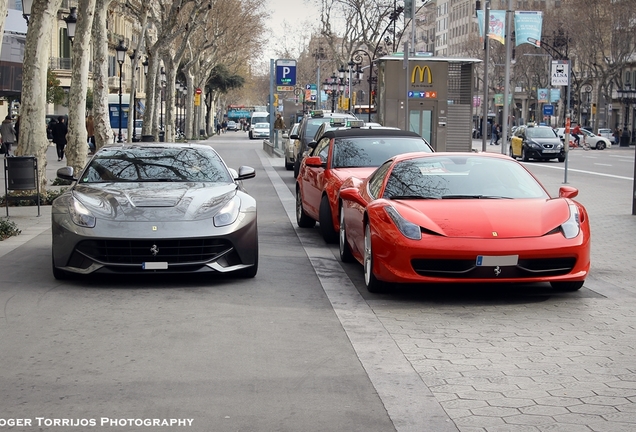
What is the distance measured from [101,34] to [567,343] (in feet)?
73.8

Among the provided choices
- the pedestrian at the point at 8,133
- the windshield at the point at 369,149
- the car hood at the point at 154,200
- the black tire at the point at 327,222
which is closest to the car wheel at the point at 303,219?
the windshield at the point at 369,149

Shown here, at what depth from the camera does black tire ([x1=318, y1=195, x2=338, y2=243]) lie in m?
13.5

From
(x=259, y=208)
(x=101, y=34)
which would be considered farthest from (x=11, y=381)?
(x=101, y=34)

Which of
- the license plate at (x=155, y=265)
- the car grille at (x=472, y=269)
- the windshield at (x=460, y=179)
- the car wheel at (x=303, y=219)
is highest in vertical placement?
the windshield at (x=460, y=179)

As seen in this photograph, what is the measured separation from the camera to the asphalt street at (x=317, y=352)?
555 centimetres

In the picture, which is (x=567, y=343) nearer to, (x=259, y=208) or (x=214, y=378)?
(x=214, y=378)

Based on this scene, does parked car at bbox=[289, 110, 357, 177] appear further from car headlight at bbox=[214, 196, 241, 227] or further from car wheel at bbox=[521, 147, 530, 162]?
car headlight at bbox=[214, 196, 241, 227]

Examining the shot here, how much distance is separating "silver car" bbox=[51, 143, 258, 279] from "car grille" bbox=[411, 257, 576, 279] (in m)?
1.95

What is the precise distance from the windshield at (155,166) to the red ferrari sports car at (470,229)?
1.92 meters

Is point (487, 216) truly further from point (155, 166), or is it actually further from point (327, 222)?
point (327, 222)

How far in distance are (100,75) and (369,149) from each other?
572 inches

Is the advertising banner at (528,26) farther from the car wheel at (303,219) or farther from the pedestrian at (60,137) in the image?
the car wheel at (303,219)

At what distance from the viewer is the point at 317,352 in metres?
7.06

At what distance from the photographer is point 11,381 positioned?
617 cm
